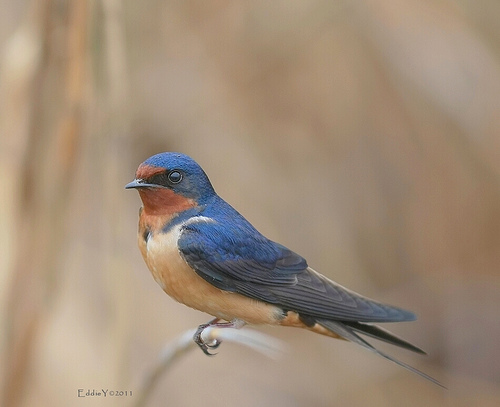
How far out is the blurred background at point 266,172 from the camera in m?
1.03

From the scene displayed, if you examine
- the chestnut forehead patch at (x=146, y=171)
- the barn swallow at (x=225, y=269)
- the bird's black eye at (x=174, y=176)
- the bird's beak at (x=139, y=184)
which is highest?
the chestnut forehead patch at (x=146, y=171)

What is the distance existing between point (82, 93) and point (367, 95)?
2.02m

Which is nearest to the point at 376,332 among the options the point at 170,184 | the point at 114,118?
the point at 170,184

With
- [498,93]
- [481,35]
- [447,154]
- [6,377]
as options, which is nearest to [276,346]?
[6,377]

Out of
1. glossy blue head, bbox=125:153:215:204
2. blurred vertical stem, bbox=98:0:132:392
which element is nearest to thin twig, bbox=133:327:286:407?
blurred vertical stem, bbox=98:0:132:392

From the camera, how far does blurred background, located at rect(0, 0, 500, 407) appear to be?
1.03 meters

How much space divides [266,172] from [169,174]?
5.27ft

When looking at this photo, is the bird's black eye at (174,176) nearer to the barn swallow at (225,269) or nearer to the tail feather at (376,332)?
the barn swallow at (225,269)

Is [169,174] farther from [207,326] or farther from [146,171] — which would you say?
[207,326]

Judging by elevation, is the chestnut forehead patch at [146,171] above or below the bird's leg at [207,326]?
above

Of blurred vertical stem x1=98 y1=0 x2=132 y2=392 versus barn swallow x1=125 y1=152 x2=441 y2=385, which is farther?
barn swallow x1=125 y1=152 x2=441 y2=385

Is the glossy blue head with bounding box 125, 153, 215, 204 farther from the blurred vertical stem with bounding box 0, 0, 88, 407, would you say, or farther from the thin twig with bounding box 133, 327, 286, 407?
the thin twig with bounding box 133, 327, 286, 407

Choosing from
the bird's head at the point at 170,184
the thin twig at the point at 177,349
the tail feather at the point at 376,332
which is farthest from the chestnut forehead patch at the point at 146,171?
the tail feather at the point at 376,332

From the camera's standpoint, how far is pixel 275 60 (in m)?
2.73
